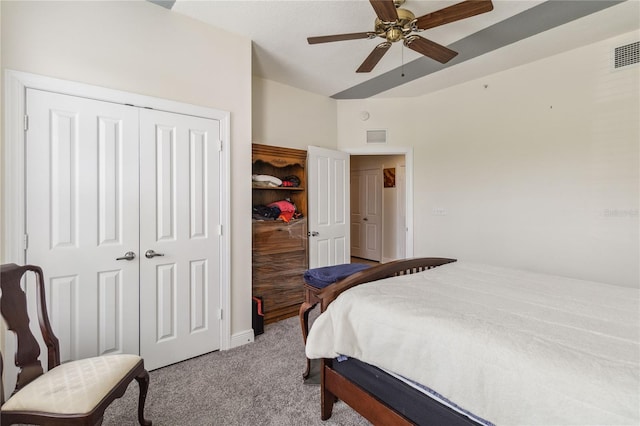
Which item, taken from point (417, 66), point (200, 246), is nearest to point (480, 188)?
point (417, 66)

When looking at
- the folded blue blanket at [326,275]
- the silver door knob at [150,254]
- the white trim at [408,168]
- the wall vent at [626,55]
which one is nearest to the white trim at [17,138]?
the silver door knob at [150,254]

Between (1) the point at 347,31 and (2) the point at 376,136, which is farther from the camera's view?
(2) the point at 376,136

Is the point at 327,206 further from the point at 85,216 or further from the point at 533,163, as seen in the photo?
the point at 85,216

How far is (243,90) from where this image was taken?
107 inches

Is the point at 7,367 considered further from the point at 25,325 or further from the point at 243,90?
the point at 243,90

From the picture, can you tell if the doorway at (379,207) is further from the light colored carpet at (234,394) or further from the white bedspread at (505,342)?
the white bedspread at (505,342)

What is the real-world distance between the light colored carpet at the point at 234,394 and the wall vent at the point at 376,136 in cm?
295

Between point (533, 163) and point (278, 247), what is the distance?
2.86 metres

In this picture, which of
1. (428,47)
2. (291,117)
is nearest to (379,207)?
(291,117)

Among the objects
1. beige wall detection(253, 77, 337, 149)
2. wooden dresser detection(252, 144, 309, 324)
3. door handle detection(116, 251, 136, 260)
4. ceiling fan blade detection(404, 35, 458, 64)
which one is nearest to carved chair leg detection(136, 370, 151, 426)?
door handle detection(116, 251, 136, 260)

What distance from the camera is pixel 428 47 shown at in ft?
7.09

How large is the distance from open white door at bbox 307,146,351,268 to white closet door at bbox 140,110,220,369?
1340 mm

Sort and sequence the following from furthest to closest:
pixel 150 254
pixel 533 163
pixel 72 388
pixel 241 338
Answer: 1. pixel 533 163
2. pixel 241 338
3. pixel 150 254
4. pixel 72 388

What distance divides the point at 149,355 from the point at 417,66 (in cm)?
369
